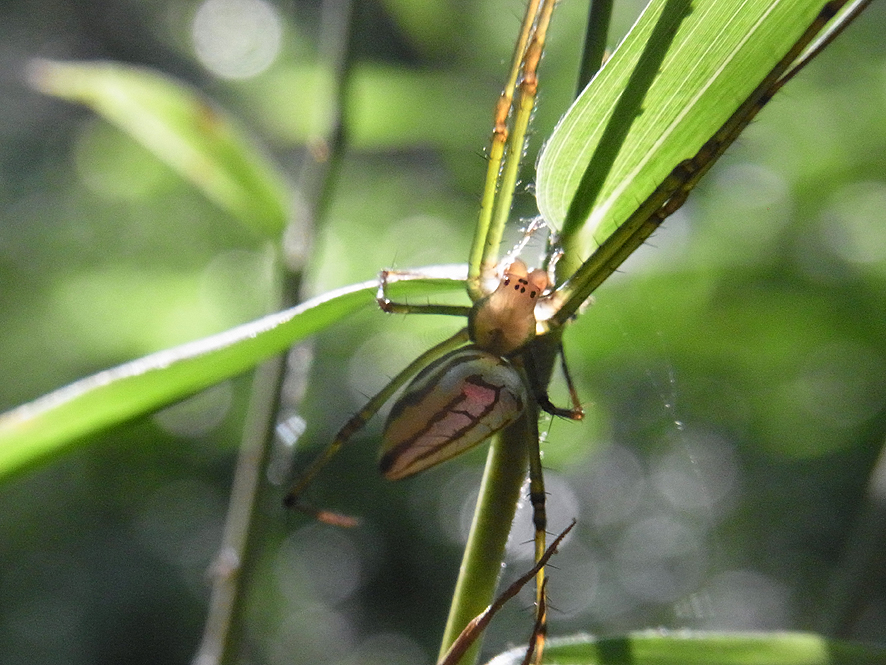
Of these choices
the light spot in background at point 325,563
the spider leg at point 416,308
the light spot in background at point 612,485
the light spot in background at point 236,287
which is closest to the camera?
the spider leg at point 416,308

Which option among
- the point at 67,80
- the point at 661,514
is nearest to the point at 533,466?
the point at 67,80

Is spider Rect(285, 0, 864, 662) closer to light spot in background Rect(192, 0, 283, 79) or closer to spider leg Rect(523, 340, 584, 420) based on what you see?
spider leg Rect(523, 340, 584, 420)

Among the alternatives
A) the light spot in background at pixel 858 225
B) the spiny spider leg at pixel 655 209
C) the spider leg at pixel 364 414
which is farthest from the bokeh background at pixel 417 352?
the spiny spider leg at pixel 655 209

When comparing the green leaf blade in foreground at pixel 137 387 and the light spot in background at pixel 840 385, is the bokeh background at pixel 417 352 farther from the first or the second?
the green leaf blade in foreground at pixel 137 387

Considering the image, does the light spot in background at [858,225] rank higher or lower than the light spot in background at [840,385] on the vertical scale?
higher

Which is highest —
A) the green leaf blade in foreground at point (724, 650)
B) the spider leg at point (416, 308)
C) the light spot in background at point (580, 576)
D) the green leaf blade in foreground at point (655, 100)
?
the green leaf blade in foreground at point (655, 100)

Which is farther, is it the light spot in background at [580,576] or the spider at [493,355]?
the light spot in background at [580,576]

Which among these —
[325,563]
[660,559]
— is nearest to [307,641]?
[325,563]

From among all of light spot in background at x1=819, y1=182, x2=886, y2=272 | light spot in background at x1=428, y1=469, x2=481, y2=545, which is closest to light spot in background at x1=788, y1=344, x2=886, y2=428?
light spot in background at x1=819, y1=182, x2=886, y2=272
